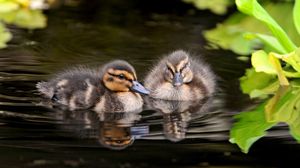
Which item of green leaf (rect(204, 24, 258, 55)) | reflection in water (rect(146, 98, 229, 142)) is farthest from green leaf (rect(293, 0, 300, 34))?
green leaf (rect(204, 24, 258, 55))

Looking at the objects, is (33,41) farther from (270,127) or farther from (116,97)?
(270,127)

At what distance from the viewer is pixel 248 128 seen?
5133 mm

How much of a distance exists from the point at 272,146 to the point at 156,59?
2.04 metres

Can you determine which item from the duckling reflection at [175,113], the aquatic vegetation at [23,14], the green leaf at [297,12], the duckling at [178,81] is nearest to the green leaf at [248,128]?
the duckling reflection at [175,113]

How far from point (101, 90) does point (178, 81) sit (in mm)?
509

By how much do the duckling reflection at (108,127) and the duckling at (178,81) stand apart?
450mm

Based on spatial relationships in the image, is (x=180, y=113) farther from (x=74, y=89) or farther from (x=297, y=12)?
(x=297, y=12)

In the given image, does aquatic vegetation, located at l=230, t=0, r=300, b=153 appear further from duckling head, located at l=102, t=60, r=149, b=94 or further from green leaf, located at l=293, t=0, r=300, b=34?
duckling head, located at l=102, t=60, r=149, b=94

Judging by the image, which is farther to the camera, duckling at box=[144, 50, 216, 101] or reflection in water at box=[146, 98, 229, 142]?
duckling at box=[144, 50, 216, 101]

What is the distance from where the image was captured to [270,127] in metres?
5.16

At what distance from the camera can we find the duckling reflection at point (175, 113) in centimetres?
503

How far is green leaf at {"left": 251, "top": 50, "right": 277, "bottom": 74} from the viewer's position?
19.0 ft

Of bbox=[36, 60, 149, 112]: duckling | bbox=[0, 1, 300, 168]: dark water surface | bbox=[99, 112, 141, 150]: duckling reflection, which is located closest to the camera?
bbox=[0, 1, 300, 168]: dark water surface

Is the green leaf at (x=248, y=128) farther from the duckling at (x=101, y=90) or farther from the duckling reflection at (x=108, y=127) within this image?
the duckling at (x=101, y=90)
